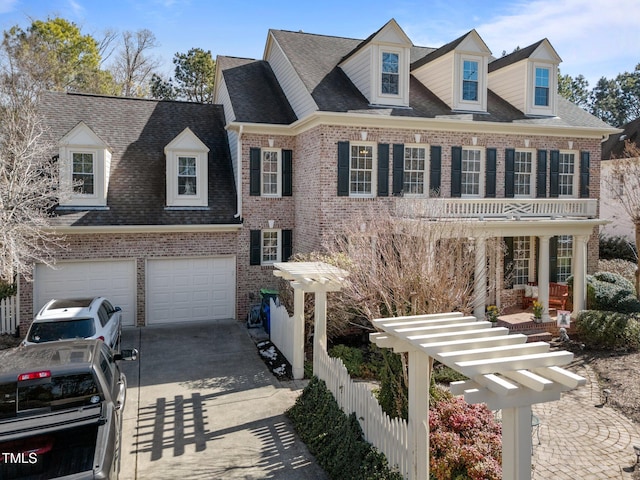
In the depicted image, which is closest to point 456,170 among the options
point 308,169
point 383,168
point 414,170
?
point 414,170

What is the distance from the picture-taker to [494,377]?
171 inches

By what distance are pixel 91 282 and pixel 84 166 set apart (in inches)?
152

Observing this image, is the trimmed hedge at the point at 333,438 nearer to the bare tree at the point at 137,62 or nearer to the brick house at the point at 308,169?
the brick house at the point at 308,169

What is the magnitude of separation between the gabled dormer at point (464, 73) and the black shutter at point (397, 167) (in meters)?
A: 2.99

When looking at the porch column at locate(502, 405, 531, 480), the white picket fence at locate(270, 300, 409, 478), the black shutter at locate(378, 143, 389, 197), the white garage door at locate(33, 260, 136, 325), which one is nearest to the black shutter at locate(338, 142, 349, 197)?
the black shutter at locate(378, 143, 389, 197)

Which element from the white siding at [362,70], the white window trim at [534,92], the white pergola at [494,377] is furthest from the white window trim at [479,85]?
the white pergola at [494,377]

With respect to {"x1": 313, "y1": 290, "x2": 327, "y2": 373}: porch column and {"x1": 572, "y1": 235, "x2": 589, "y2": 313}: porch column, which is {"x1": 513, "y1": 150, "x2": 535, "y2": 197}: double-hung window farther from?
{"x1": 313, "y1": 290, "x2": 327, "y2": 373}: porch column

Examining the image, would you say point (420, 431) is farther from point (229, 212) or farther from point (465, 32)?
point (465, 32)

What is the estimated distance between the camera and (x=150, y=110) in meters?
19.3

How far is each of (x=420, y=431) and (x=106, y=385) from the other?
4.45 m

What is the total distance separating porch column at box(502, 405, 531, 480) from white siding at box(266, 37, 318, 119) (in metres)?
12.1

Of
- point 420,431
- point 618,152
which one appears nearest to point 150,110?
point 420,431

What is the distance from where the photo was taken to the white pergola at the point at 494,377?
4.23 m

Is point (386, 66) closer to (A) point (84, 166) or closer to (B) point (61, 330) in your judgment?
(A) point (84, 166)
